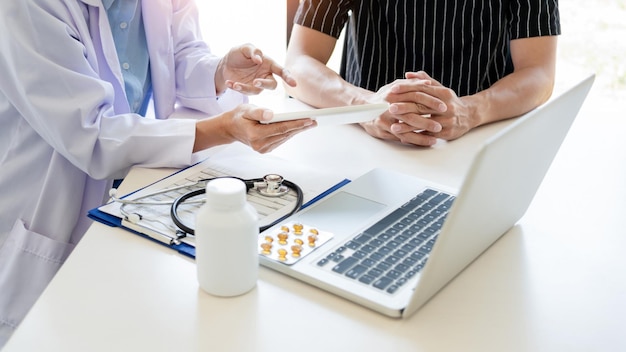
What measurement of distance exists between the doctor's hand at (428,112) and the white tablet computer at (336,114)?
165 millimetres

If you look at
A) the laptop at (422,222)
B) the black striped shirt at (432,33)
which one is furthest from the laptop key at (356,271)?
the black striped shirt at (432,33)

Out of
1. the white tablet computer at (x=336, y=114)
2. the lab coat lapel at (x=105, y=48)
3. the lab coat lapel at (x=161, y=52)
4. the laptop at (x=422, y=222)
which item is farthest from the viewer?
the lab coat lapel at (x=161, y=52)

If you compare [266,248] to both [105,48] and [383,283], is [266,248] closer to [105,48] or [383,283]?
[383,283]

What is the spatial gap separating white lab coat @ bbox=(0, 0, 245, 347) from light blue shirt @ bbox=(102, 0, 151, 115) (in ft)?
0.25

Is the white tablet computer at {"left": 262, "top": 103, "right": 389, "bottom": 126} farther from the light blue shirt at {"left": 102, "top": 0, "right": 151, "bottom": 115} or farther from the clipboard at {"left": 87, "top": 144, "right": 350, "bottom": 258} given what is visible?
the light blue shirt at {"left": 102, "top": 0, "right": 151, "bottom": 115}

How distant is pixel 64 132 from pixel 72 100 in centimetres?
6

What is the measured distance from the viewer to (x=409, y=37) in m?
1.64

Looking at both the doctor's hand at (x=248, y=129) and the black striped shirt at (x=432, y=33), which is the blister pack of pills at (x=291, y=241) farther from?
the black striped shirt at (x=432, y=33)

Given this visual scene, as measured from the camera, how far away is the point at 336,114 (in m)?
1.03

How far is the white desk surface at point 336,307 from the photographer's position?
2.32 ft

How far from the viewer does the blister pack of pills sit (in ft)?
2.75

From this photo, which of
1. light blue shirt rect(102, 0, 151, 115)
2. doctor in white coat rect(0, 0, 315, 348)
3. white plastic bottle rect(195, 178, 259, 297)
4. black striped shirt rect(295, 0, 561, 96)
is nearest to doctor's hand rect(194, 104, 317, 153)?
doctor in white coat rect(0, 0, 315, 348)

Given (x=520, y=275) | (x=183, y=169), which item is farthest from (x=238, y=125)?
(x=520, y=275)

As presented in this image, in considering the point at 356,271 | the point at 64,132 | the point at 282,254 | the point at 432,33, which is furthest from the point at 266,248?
the point at 432,33
